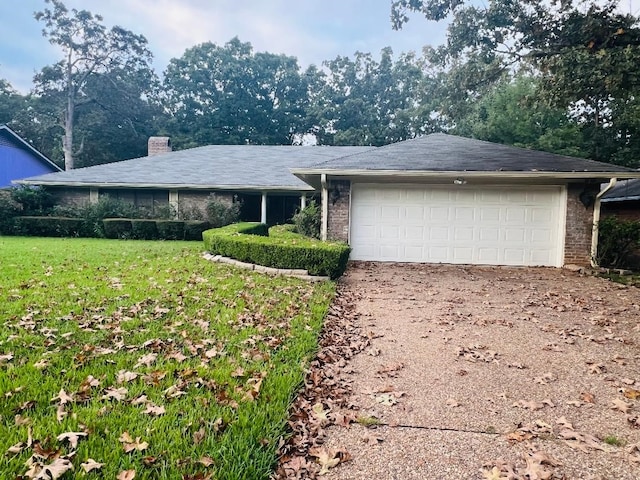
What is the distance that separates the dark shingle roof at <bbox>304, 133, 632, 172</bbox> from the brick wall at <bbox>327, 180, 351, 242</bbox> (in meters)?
0.59

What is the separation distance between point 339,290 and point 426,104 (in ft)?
82.0

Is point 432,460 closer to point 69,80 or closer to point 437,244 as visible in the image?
point 437,244

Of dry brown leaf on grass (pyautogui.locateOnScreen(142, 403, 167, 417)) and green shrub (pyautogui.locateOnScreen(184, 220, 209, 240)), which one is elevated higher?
green shrub (pyautogui.locateOnScreen(184, 220, 209, 240))

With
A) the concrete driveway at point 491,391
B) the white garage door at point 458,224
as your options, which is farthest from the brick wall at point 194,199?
the concrete driveway at point 491,391

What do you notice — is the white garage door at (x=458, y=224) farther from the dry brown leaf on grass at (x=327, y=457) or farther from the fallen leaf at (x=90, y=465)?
the fallen leaf at (x=90, y=465)

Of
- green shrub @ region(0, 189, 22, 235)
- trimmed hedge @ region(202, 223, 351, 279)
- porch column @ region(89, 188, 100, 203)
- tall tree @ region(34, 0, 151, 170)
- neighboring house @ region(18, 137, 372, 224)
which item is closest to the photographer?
trimmed hedge @ region(202, 223, 351, 279)

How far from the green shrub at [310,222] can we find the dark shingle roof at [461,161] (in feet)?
6.51

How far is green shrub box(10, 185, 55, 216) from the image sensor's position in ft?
50.3

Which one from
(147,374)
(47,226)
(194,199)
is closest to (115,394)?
(147,374)

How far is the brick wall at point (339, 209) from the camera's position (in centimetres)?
1033

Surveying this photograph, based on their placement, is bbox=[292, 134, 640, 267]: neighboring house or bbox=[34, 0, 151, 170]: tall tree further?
bbox=[34, 0, 151, 170]: tall tree

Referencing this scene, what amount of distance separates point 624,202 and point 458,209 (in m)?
7.14

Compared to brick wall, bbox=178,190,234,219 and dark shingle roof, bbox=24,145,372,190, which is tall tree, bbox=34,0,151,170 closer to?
dark shingle roof, bbox=24,145,372,190

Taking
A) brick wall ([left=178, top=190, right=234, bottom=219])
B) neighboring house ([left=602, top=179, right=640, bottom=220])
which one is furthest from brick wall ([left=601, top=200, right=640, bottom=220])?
brick wall ([left=178, top=190, right=234, bottom=219])
